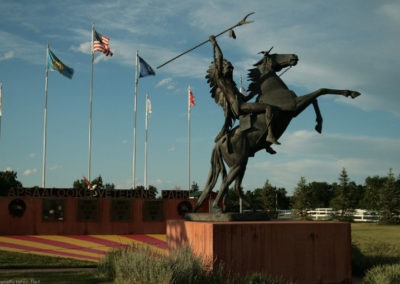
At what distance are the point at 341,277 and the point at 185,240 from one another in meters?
3.47

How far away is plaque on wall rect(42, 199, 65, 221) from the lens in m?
24.6

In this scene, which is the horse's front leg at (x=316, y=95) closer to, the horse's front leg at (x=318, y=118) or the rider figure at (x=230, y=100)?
the horse's front leg at (x=318, y=118)

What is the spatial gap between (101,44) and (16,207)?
11.4 metres

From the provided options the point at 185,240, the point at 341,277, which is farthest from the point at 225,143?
the point at 341,277

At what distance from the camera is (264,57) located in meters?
12.5

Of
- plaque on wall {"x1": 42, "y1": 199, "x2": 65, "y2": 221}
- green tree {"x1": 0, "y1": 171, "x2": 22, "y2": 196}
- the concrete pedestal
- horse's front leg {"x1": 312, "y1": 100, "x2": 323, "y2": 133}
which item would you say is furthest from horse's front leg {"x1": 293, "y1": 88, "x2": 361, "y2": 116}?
green tree {"x1": 0, "y1": 171, "x2": 22, "y2": 196}

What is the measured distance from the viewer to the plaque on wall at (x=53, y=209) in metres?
24.6

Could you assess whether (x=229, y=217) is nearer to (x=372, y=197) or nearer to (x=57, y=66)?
(x=57, y=66)

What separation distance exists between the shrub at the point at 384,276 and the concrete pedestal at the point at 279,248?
497mm

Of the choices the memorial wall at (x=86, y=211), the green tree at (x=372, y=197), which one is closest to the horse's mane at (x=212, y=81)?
the memorial wall at (x=86, y=211)

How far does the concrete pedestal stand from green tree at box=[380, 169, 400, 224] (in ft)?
115

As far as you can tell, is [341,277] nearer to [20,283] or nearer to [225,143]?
[225,143]

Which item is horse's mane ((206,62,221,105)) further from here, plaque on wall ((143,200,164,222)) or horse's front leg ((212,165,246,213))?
plaque on wall ((143,200,164,222))

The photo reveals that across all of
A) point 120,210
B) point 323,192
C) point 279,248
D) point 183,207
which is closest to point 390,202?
point 183,207
